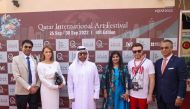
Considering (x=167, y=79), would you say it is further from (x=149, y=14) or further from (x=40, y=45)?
(x=40, y=45)

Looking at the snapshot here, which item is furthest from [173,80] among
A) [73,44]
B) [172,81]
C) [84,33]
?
[73,44]

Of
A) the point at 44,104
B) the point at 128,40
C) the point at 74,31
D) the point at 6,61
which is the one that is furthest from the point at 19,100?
the point at 128,40

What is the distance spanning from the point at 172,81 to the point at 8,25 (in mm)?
2969

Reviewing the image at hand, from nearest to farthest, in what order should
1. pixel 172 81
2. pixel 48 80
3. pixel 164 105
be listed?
pixel 172 81
pixel 164 105
pixel 48 80

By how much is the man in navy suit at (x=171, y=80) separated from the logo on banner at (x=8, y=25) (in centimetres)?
261

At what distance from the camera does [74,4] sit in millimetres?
4855

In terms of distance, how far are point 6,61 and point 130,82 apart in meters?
2.30

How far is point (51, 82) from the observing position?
172 inches

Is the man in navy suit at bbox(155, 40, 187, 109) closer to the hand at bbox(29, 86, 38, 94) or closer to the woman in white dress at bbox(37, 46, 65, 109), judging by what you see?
the woman in white dress at bbox(37, 46, 65, 109)

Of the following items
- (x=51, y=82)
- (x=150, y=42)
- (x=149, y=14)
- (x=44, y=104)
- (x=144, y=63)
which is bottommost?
(x=44, y=104)

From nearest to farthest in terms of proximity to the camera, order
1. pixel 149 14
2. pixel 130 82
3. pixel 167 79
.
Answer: pixel 167 79
pixel 130 82
pixel 149 14

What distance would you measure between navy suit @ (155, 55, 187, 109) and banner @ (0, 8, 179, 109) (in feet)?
2.10

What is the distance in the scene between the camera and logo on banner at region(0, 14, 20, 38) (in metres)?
5.05

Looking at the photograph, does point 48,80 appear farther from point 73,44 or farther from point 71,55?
point 73,44
